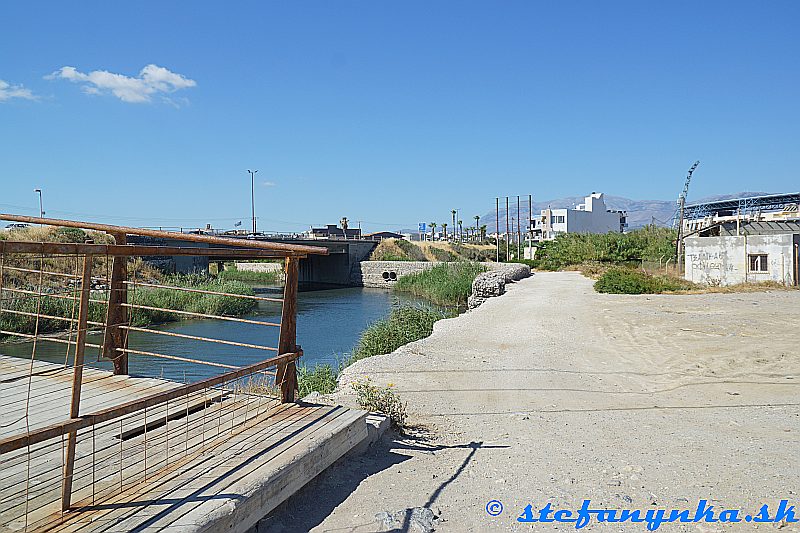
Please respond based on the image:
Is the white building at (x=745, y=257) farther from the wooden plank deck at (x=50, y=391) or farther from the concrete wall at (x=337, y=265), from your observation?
the concrete wall at (x=337, y=265)

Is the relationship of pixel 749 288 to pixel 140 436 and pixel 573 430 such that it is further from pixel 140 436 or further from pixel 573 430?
pixel 140 436

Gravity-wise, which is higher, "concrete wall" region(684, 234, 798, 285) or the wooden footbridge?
"concrete wall" region(684, 234, 798, 285)

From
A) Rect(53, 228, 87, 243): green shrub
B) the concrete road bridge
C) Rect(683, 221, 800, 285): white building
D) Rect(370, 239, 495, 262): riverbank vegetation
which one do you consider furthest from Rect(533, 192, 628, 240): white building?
Rect(53, 228, 87, 243): green shrub

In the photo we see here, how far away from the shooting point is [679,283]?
25797 mm

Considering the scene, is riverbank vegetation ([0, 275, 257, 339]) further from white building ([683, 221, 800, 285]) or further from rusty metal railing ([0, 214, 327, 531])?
white building ([683, 221, 800, 285])

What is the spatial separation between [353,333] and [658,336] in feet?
34.5

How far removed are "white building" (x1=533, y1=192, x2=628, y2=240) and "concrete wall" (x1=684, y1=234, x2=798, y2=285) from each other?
5957 cm

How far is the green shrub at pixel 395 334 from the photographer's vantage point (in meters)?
13.9

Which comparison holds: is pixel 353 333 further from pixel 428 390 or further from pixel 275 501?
pixel 275 501

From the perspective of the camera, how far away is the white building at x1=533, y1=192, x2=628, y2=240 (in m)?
91.6

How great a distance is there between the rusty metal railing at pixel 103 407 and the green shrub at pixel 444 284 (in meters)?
25.1

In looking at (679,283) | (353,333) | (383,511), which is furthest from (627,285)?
(383,511)

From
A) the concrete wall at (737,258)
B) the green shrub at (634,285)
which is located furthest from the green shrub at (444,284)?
the concrete wall at (737,258)

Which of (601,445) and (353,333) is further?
(353,333)
